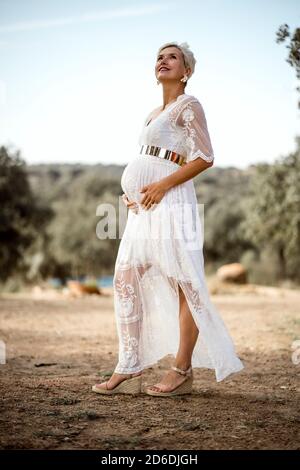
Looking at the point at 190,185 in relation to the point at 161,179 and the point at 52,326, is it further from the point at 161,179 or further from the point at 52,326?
the point at 52,326

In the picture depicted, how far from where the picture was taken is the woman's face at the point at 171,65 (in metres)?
3.36

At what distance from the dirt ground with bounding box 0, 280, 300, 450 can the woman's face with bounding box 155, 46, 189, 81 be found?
2.03 m

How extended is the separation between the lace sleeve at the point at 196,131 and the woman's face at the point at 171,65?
0.23m

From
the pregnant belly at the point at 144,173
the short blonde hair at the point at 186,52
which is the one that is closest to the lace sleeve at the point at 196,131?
the pregnant belly at the point at 144,173

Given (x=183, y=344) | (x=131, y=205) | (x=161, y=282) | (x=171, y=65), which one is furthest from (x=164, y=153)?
(x=183, y=344)

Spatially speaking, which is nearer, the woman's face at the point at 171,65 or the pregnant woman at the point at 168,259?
the pregnant woman at the point at 168,259

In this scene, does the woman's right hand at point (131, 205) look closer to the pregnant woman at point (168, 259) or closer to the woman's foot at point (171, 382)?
the pregnant woman at point (168, 259)

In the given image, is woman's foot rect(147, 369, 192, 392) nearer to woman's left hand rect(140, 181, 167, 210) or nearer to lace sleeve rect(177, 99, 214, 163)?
woman's left hand rect(140, 181, 167, 210)

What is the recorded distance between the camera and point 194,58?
11.3 feet

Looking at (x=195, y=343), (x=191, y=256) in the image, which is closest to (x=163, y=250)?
(x=191, y=256)

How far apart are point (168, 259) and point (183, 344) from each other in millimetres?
542

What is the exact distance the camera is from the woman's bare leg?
10.7ft

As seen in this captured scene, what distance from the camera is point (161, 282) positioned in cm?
337

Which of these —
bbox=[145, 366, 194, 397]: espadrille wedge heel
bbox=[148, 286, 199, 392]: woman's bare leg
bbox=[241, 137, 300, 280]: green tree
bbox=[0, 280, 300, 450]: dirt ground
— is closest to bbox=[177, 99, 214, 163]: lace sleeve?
bbox=[148, 286, 199, 392]: woman's bare leg
